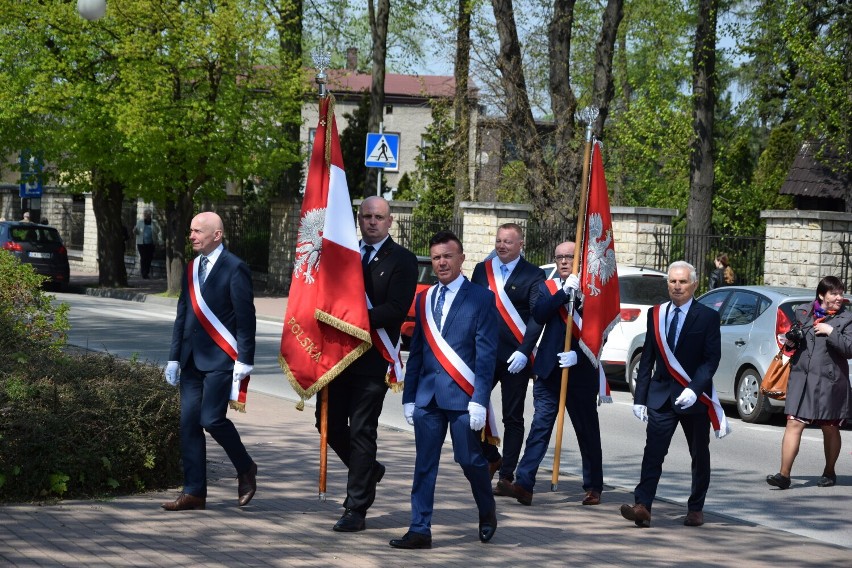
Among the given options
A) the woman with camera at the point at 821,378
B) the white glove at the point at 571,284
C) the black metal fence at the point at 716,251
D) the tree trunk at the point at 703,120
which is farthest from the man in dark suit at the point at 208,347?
the tree trunk at the point at 703,120

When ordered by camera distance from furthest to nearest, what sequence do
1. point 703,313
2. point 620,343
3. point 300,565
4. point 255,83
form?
point 255,83
point 620,343
point 703,313
point 300,565

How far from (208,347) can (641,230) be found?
18.9 meters

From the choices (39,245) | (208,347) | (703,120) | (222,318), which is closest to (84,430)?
(208,347)

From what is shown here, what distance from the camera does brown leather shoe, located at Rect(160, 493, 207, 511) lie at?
24.4 ft

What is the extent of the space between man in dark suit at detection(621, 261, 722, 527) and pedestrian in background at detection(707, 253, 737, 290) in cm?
1551

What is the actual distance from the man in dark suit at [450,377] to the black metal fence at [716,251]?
17.1m

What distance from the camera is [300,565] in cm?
639

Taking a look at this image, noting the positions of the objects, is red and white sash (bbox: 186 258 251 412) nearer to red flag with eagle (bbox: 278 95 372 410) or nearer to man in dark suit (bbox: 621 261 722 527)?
red flag with eagle (bbox: 278 95 372 410)

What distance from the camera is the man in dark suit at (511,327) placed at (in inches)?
344

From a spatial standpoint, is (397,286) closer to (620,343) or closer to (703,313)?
(703,313)

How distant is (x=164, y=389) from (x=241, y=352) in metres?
1.13

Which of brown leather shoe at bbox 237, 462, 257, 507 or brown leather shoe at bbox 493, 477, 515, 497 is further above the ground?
brown leather shoe at bbox 237, 462, 257, 507

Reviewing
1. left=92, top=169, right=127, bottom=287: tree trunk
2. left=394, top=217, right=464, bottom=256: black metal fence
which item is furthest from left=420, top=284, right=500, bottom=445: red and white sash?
left=92, top=169, right=127, bottom=287: tree trunk

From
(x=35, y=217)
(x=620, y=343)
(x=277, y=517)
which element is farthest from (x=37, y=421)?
(x=35, y=217)
